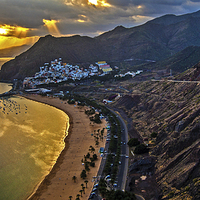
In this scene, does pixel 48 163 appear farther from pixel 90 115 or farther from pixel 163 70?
pixel 163 70

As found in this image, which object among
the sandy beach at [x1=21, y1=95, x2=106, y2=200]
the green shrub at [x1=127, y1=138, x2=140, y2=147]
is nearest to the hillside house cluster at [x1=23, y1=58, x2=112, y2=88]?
the sandy beach at [x1=21, y1=95, x2=106, y2=200]

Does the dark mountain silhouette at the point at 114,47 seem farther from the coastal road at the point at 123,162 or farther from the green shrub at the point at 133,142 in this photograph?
the green shrub at the point at 133,142

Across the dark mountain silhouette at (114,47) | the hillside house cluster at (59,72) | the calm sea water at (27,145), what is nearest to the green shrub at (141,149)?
the calm sea water at (27,145)

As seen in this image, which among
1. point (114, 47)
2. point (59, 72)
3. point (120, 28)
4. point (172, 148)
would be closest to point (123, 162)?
point (172, 148)

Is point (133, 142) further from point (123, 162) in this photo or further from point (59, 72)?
point (59, 72)

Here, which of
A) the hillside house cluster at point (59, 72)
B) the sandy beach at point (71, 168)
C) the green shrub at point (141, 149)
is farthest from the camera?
the hillside house cluster at point (59, 72)

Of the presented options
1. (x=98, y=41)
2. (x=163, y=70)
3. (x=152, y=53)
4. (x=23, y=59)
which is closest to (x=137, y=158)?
(x=163, y=70)

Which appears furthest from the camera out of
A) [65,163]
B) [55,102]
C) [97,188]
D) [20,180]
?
[55,102]
